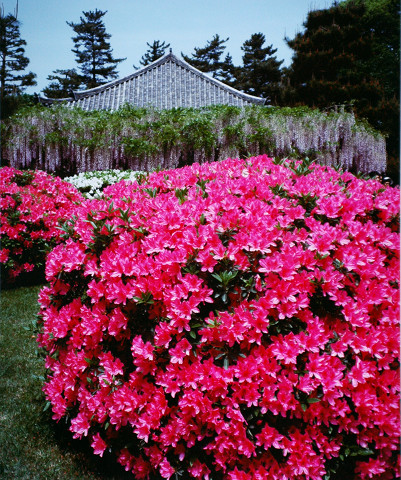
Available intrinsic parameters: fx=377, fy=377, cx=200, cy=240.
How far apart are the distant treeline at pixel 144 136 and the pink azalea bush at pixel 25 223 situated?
424cm

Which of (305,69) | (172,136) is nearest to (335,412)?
(172,136)

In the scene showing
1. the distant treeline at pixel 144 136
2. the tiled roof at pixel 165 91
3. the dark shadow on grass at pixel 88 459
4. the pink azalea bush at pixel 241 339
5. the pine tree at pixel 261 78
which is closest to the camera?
the pink azalea bush at pixel 241 339

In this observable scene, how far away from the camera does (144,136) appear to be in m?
10.8

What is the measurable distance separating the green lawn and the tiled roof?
16865 mm

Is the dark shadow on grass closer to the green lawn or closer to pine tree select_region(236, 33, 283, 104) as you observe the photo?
the green lawn

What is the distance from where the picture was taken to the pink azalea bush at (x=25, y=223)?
6.34m

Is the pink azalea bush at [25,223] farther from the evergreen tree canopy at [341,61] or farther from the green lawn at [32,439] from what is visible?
the evergreen tree canopy at [341,61]

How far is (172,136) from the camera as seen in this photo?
415 inches

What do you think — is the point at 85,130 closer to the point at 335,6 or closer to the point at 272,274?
the point at 335,6

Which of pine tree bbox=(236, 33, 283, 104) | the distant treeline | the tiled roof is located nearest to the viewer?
the distant treeline

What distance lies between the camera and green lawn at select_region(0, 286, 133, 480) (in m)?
2.43

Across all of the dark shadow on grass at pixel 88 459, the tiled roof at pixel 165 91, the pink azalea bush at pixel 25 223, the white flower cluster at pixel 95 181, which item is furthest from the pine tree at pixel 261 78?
the dark shadow on grass at pixel 88 459

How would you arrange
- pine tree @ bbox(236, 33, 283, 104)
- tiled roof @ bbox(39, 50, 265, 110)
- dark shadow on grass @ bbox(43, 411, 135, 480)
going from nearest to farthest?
dark shadow on grass @ bbox(43, 411, 135, 480)
tiled roof @ bbox(39, 50, 265, 110)
pine tree @ bbox(236, 33, 283, 104)

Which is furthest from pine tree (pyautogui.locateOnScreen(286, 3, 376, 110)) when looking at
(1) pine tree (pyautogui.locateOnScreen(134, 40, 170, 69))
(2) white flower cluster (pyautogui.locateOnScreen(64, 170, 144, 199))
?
(2) white flower cluster (pyautogui.locateOnScreen(64, 170, 144, 199))
